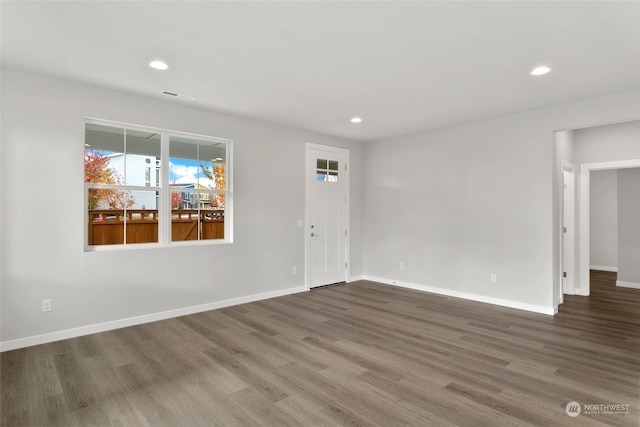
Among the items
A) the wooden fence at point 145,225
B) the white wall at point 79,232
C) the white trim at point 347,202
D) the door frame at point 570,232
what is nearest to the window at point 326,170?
the white trim at point 347,202

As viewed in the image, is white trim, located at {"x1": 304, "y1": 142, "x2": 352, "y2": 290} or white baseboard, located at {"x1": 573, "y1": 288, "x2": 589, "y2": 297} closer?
white baseboard, located at {"x1": 573, "y1": 288, "x2": 589, "y2": 297}

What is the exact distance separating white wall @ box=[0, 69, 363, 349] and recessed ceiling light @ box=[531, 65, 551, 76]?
348 centimetres

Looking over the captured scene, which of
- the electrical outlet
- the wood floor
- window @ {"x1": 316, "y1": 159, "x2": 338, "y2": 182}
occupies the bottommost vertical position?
the wood floor

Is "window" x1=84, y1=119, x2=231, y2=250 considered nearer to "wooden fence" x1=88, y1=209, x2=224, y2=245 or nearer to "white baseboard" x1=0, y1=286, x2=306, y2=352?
"wooden fence" x1=88, y1=209, x2=224, y2=245

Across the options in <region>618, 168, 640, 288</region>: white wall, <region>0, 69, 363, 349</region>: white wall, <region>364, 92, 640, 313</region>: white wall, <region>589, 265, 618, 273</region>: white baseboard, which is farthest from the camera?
<region>589, 265, 618, 273</region>: white baseboard

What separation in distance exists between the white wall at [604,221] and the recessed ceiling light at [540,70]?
19.5 ft

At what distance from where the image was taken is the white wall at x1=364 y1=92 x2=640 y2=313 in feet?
14.4

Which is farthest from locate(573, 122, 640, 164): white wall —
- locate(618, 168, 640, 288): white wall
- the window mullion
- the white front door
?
the window mullion

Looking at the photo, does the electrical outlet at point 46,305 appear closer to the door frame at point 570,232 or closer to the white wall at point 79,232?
the white wall at point 79,232

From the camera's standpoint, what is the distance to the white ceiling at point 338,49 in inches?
90.7

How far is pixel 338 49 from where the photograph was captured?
2.85m

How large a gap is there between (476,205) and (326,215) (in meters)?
2.45

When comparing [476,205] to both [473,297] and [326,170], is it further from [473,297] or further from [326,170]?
[326,170]

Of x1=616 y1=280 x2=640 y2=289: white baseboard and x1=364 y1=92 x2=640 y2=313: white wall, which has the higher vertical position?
x1=364 y1=92 x2=640 y2=313: white wall
